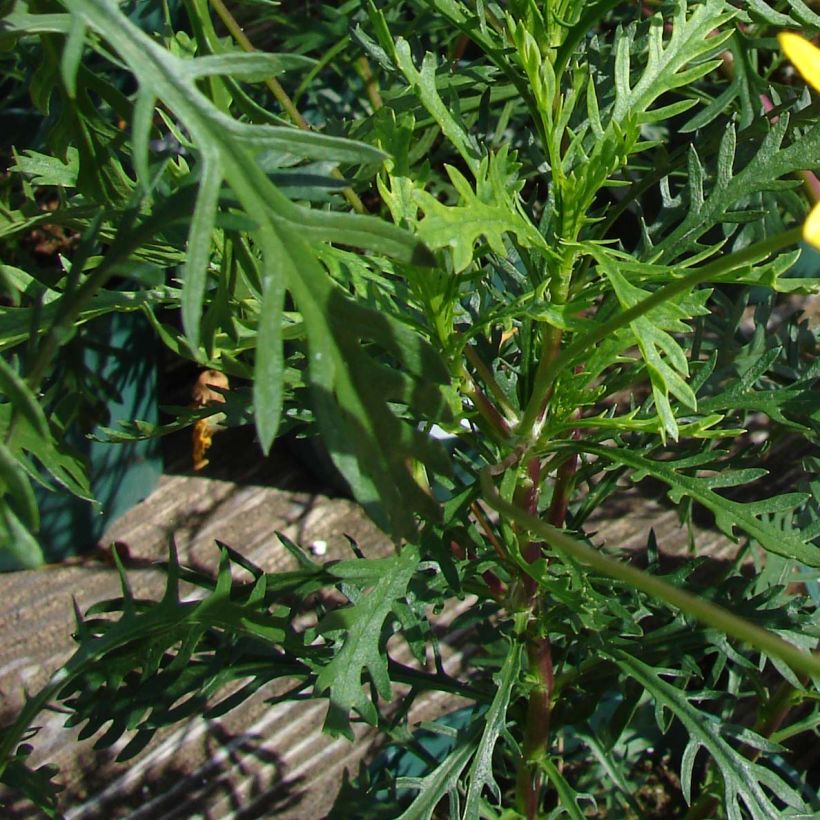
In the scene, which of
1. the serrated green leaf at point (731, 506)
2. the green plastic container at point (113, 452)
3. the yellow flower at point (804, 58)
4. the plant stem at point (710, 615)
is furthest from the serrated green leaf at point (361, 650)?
the green plastic container at point (113, 452)

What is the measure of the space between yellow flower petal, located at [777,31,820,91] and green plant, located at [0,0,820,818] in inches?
1.8

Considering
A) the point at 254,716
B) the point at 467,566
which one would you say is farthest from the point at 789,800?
the point at 254,716

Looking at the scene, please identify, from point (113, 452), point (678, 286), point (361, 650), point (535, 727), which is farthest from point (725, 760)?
point (113, 452)

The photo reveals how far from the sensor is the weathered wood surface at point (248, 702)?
3.22 feet

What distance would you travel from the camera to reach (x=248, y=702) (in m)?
1.05

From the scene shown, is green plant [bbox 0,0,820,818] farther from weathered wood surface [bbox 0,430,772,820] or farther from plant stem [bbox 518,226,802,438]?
weathered wood surface [bbox 0,430,772,820]

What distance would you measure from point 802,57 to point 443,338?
0.25 metres

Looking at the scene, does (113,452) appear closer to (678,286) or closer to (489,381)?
(489,381)

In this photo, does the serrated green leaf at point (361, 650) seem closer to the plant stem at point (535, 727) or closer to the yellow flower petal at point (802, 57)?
the plant stem at point (535, 727)

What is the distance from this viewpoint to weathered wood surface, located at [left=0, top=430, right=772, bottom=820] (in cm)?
98

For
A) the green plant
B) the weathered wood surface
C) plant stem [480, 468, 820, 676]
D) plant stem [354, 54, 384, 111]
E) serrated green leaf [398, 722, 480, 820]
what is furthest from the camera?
the weathered wood surface

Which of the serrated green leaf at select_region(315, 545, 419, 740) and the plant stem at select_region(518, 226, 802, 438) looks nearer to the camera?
the plant stem at select_region(518, 226, 802, 438)

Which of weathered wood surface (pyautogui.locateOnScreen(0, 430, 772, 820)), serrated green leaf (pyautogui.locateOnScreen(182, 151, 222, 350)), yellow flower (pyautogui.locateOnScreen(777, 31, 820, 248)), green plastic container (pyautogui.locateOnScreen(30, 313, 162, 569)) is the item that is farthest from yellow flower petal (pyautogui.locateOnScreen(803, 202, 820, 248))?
green plastic container (pyautogui.locateOnScreen(30, 313, 162, 569))

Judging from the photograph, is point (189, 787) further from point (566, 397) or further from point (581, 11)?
point (581, 11)
